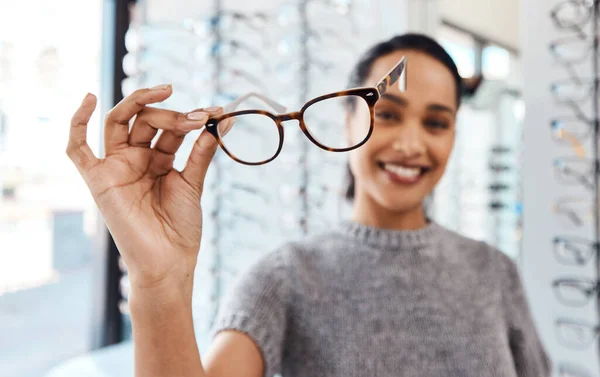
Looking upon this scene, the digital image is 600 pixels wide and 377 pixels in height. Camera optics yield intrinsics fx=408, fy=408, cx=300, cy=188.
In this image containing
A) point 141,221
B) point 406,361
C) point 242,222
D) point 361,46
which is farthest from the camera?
point 242,222

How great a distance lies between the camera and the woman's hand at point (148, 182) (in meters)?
0.35

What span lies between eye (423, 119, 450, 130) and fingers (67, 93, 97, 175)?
16.3 inches

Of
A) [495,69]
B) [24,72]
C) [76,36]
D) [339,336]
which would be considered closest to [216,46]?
[76,36]

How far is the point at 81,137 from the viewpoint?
350 mm

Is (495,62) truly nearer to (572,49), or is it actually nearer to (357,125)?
(572,49)

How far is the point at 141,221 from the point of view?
0.35 meters

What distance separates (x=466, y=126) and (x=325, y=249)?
97cm

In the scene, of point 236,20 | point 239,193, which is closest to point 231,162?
point 239,193

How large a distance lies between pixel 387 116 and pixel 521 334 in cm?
39

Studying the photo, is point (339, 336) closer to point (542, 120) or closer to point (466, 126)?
point (542, 120)

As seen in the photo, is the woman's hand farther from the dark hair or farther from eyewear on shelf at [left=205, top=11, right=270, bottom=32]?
eyewear on shelf at [left=205, top=11, right=270, bottom=32]

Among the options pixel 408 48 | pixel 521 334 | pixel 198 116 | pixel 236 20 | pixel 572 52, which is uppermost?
pixel 236 20

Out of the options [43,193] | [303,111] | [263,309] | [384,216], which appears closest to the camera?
[303,111]

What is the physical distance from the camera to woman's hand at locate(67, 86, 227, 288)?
349mm
